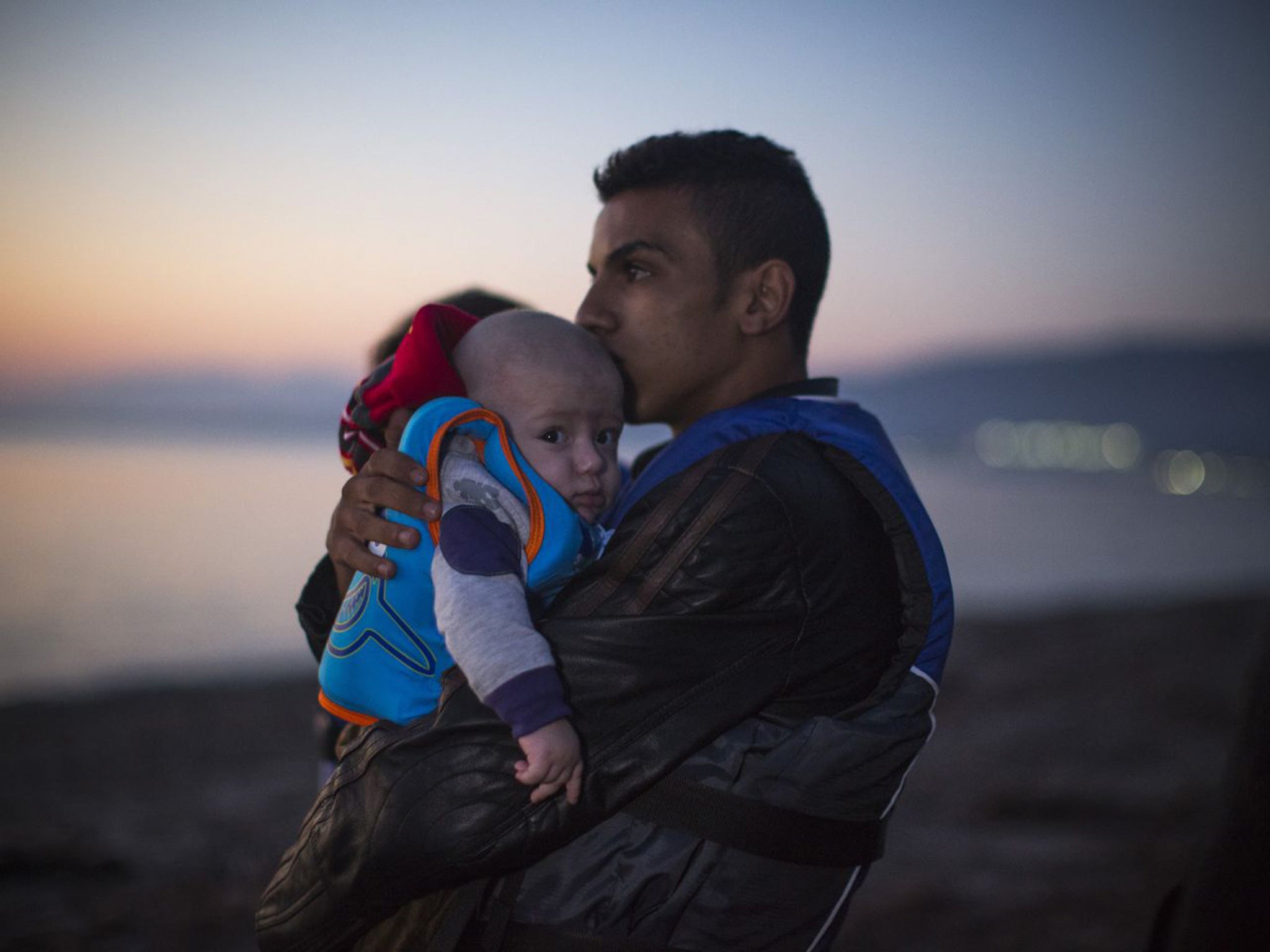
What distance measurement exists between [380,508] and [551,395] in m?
0.46

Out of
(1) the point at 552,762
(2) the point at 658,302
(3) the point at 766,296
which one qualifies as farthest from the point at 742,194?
(1) the point at 552,762

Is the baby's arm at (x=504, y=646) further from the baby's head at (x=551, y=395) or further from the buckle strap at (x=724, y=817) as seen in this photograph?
the baby's head at (x=551, y=395)

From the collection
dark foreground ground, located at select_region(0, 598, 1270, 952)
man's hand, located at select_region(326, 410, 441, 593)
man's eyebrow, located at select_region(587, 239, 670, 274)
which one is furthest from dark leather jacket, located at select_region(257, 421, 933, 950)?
dark foreground ground, located at select_region(0, 598, 1270, 952)

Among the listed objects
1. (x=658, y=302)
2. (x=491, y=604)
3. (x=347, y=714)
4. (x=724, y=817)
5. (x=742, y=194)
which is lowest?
(x=724, y=817)

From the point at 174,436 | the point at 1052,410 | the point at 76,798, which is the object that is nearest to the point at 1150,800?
the point at 76,798

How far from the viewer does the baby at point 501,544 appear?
1.75 meters

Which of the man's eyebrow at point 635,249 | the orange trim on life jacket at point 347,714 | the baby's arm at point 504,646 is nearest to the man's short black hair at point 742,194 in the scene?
the man's eyebrow at point 635,249

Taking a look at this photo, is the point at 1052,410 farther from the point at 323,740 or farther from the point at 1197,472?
the point at 323,740

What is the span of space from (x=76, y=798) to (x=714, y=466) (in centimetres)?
945

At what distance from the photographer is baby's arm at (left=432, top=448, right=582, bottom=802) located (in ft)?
5.66

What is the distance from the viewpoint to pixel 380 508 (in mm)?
2102

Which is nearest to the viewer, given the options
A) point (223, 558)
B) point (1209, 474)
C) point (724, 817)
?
point (724, 817)

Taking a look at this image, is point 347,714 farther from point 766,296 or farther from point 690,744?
point 766,296

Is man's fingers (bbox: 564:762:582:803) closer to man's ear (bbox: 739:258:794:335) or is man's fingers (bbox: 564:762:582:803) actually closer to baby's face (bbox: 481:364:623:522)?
baby's face (bbox: 481:364:623:522)
